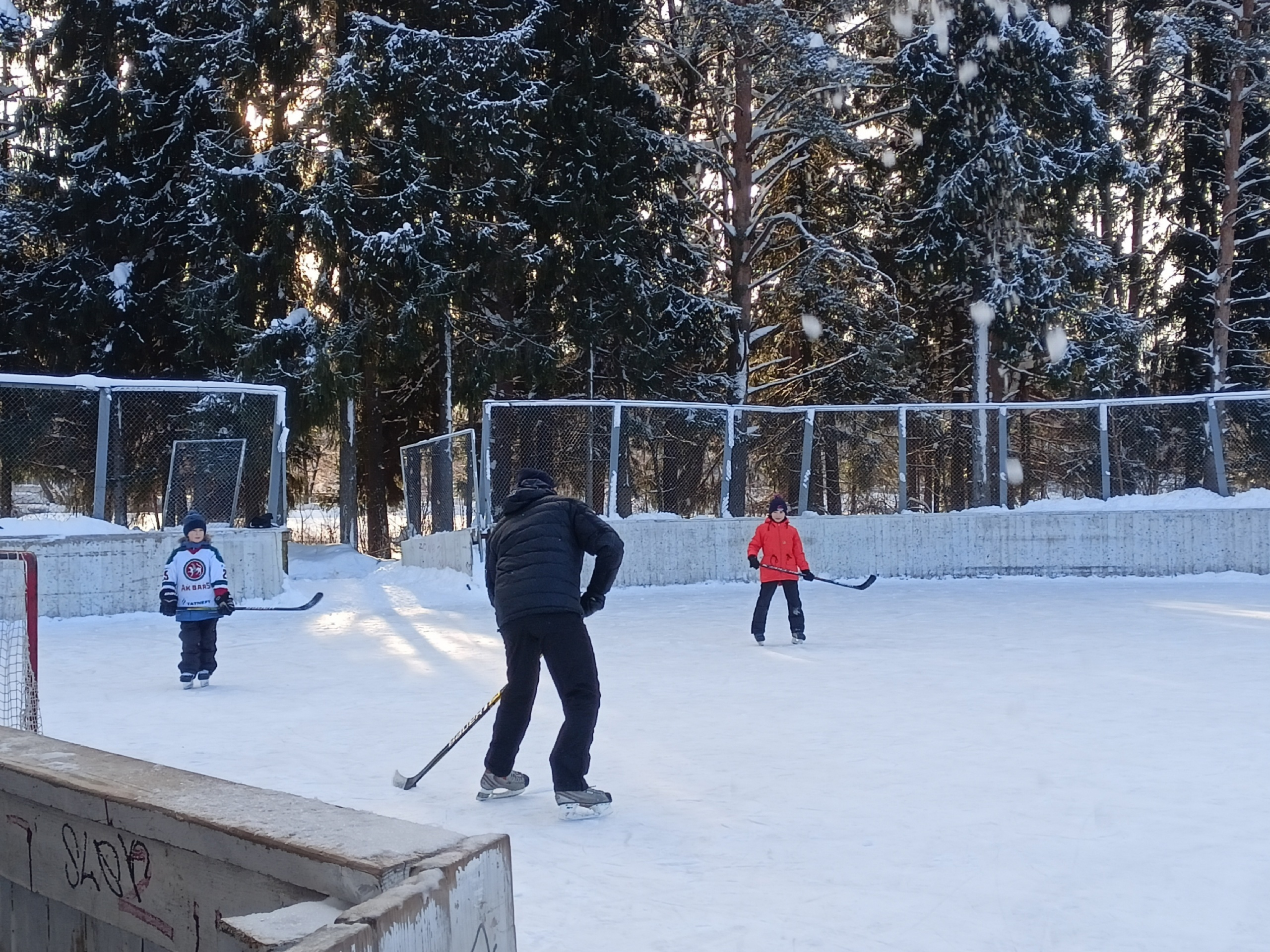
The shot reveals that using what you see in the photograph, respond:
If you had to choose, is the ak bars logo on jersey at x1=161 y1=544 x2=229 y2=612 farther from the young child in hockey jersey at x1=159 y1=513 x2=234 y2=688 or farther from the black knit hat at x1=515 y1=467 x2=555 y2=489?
the black knit hat at x1=515 y1=467 x2=555 y2=489

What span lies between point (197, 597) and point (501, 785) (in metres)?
4.26

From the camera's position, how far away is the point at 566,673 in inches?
208

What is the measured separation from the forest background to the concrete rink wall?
57.5 ft

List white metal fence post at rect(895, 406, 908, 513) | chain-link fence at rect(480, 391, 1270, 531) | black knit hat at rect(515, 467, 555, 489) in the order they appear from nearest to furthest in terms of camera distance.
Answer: black knit hat at rect(515, 467, 555, 489), chain-link fence at rect(480, 391, 1270, 531), white metal fence post at rect(895, 406, 908, 513)

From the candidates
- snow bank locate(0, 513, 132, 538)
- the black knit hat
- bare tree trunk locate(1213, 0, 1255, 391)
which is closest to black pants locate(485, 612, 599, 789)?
the black knit hat

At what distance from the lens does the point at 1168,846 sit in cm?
473

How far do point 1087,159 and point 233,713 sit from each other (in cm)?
1977

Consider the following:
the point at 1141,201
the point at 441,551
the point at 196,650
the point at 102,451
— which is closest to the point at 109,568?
the point at 102,451

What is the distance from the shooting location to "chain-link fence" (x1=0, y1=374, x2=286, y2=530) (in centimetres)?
1329

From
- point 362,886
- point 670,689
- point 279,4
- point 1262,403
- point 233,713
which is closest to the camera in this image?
point 362,886

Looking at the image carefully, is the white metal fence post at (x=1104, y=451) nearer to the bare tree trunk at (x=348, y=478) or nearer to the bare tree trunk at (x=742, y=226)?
the bare tree trunk at (x=742, y=226)

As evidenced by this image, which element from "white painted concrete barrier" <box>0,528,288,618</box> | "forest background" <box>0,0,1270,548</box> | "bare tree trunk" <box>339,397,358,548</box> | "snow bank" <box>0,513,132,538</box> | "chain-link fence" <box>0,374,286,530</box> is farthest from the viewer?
"bare tree trunk" <box>339,397,358,548</box>

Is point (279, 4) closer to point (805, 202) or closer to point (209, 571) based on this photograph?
point (805, 202)

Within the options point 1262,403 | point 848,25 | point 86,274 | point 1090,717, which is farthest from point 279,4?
point 1090,717
